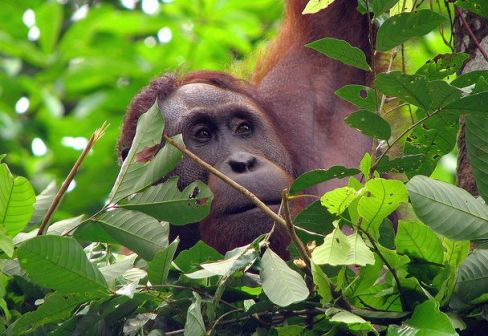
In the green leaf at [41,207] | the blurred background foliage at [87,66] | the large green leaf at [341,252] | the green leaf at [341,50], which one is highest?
the green leaf at [341,50]

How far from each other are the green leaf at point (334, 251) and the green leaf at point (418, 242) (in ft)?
0.63

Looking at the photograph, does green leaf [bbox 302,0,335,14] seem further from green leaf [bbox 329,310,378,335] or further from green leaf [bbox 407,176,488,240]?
green leaf [bbox 329,310,378,335]

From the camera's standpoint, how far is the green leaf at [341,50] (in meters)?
2.49

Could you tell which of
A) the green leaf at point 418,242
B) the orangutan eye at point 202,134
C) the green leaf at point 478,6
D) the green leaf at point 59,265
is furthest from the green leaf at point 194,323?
the orangutan eye at point 202,134

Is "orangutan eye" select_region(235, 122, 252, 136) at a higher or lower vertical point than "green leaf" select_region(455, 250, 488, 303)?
lower

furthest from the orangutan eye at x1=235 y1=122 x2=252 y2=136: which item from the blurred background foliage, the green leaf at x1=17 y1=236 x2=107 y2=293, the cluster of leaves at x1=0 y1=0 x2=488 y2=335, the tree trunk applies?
the blurred background foliage

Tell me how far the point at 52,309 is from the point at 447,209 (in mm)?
1033

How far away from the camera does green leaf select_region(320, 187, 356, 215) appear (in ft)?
7.20

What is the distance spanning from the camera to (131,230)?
2.59 meters

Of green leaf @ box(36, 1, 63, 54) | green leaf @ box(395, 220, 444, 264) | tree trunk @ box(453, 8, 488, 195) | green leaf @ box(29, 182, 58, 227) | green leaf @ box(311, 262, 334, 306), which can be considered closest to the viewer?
green leaf @ box(311, 262, 334, 306)

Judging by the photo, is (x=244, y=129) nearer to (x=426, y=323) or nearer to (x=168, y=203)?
→ (x=168, y=203)

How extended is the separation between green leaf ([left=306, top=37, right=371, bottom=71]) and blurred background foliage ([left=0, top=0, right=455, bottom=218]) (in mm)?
3893

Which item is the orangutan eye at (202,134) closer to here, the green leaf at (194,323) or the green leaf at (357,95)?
the green leaf at (357,95)

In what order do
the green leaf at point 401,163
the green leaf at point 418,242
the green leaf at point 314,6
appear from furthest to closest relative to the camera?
the green leaf at point 314,6
the green leaf at point 401,163
the green leaf at point 418,242
